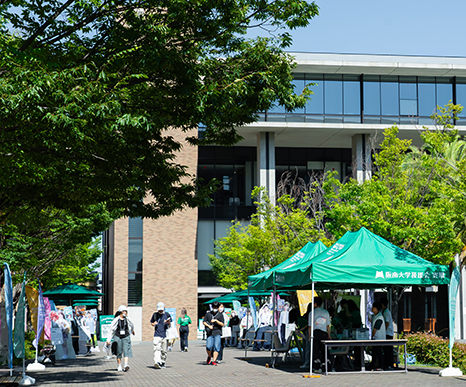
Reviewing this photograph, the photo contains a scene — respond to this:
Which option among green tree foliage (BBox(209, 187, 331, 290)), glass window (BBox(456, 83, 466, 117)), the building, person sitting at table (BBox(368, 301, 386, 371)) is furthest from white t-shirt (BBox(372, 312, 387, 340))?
glass window (BBox(456, 83, 466, 117))

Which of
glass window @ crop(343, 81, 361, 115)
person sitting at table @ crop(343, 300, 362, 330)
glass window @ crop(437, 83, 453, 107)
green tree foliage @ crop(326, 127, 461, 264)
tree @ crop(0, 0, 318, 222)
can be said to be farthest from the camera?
glass window @ crop(437, 83, 453, 107)

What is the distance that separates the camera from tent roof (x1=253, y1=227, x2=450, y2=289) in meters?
14.0

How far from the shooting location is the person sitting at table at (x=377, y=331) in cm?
1507

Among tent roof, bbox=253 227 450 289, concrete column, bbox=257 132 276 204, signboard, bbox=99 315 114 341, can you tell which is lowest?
signboard, bbox=99 315 114 341

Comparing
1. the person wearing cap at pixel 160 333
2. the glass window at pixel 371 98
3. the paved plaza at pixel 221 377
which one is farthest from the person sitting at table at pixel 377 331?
the glass window at pixel 371 98

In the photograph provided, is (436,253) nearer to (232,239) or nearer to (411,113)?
(232,239)

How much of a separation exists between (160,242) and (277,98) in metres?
29.9

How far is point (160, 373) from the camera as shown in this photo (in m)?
16.0

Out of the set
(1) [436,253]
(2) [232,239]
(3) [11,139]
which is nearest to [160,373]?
(3) [11,139]

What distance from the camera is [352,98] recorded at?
4094 centimetres

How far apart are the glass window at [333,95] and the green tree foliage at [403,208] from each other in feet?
59.2

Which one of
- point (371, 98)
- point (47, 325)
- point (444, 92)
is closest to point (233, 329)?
point (47, 325)

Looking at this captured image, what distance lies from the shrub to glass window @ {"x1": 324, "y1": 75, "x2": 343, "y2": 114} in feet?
82.6

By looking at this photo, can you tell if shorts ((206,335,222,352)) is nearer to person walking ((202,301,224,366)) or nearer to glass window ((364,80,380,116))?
person walking ((202,301,224,366))
